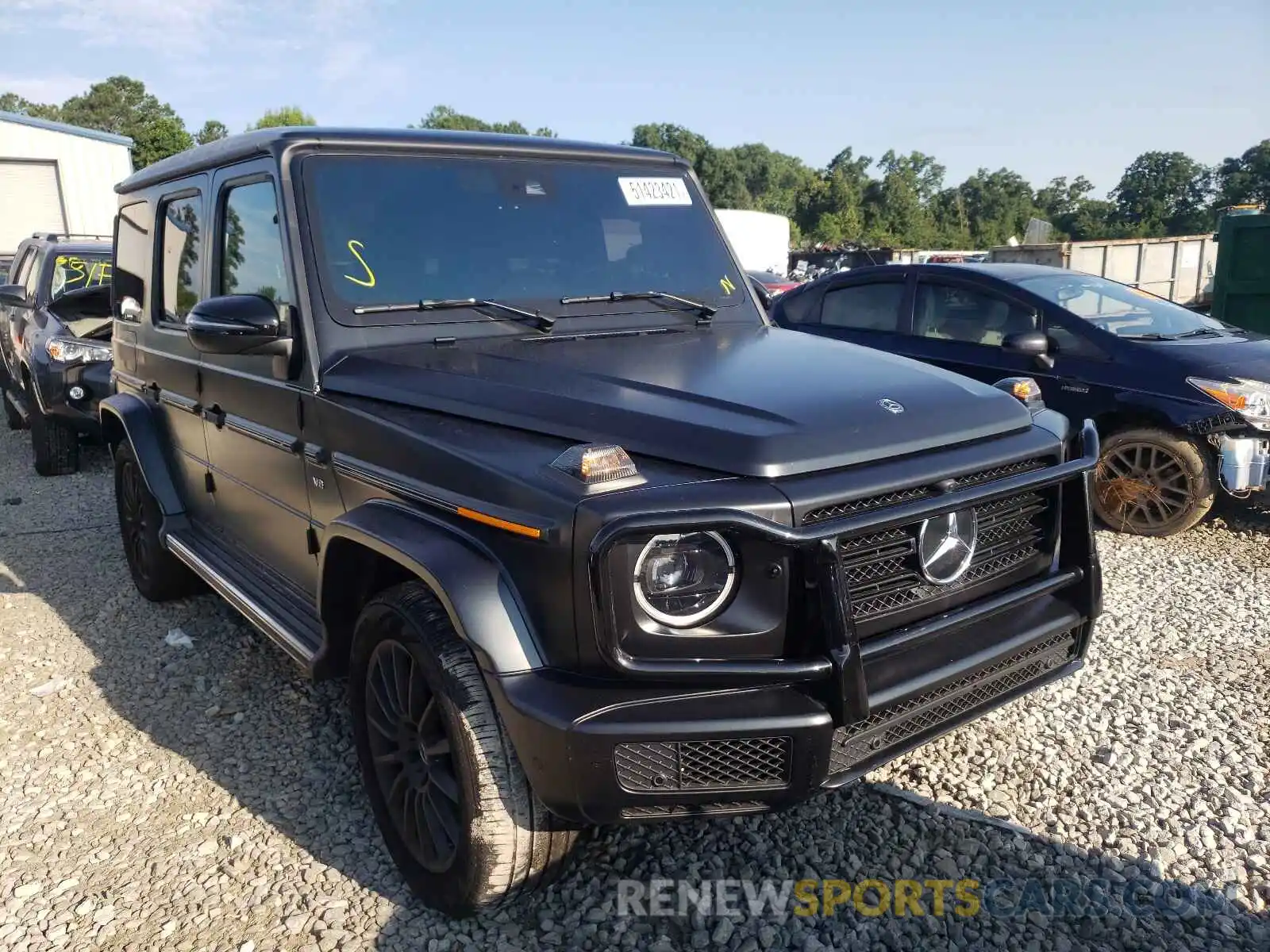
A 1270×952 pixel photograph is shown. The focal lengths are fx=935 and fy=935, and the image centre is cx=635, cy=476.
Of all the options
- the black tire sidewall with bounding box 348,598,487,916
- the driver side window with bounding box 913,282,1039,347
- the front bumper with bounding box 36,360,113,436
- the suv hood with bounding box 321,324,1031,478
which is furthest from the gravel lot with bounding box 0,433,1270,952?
the front bumper with bounding box 36,360,113,436

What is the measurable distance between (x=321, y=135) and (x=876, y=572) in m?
2.28

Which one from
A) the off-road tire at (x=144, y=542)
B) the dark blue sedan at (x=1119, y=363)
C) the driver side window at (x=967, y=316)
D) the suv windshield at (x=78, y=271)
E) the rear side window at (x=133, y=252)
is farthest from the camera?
the suv windshield at (x=78, y=271)

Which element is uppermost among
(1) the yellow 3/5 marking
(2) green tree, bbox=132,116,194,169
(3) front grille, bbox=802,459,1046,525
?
(2) green tree, bbox=132,116,194,169

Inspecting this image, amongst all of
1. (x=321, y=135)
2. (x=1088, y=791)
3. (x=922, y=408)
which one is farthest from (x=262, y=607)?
(x=1088, y=791)

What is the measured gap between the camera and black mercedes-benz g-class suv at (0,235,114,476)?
24.9 feet

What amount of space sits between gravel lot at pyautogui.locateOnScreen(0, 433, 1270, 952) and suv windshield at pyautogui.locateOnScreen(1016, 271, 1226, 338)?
7.89 feet

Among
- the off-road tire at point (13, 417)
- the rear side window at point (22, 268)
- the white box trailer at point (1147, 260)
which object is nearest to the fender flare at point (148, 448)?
the rear side window at point (22, 268)

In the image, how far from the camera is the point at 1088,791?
3.09 metres

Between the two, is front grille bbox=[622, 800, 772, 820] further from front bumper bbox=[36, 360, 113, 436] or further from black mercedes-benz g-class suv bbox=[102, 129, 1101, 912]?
front bumper bbox=[36, 360, 113, 436]

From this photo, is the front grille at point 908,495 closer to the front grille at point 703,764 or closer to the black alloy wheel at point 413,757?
the front grille at point 703,764

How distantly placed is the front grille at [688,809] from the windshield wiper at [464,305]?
1600mm

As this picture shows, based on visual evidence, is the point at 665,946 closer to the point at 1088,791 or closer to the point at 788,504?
the point at 788,504

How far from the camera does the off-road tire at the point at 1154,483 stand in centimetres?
554

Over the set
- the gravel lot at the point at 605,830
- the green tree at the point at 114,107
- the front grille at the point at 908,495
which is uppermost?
the green tree at the point at 114,107
